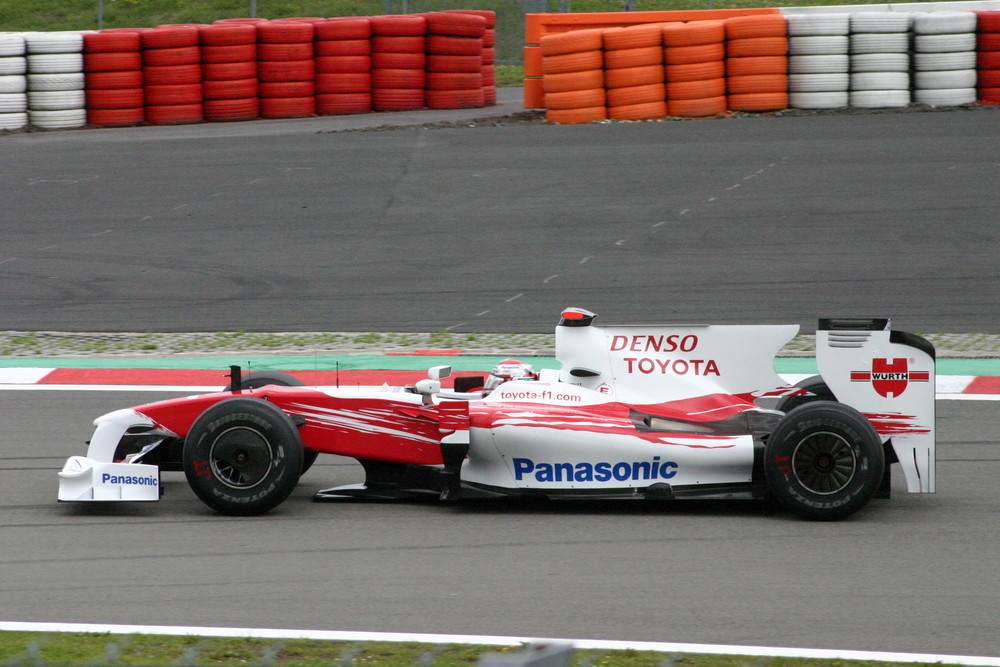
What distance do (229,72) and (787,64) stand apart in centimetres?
801

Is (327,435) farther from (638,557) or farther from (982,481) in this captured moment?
(982,481)

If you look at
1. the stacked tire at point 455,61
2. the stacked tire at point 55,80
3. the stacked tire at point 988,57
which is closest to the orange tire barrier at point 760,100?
the stacked tire at point 988,57

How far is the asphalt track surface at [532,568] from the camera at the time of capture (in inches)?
192

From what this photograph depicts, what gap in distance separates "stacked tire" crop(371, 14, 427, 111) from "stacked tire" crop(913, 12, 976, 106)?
23.2 feet

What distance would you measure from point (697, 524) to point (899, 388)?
1.17 meters

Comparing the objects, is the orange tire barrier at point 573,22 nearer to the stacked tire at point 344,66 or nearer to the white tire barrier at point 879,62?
the white tire barrier at point 879,62

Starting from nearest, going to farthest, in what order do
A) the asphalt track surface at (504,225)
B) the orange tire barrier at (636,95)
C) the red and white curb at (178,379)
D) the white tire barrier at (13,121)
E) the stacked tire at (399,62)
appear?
the red and white curb at (178,379), the asphalt track surface at (504,225), the orange tire barrier at (636,95), the white tire barrier at (13,121), the stacked tire at (399,62)

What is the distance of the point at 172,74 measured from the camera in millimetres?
18891

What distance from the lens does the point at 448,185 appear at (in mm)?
15258

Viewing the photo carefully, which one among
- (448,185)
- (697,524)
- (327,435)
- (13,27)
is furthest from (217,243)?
(13,27)

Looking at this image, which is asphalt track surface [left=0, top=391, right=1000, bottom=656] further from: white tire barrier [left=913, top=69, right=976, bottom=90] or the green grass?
white tire barrier [left=913, top=69, right=976, bottom=90]

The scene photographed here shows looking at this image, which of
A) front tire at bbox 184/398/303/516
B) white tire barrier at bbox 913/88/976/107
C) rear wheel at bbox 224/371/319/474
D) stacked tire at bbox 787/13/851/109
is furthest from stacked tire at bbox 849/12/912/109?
front tire at bbox 184/398/303/516

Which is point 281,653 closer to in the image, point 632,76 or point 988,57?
point 632,76

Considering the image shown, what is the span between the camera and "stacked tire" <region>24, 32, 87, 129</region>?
59.6ft
